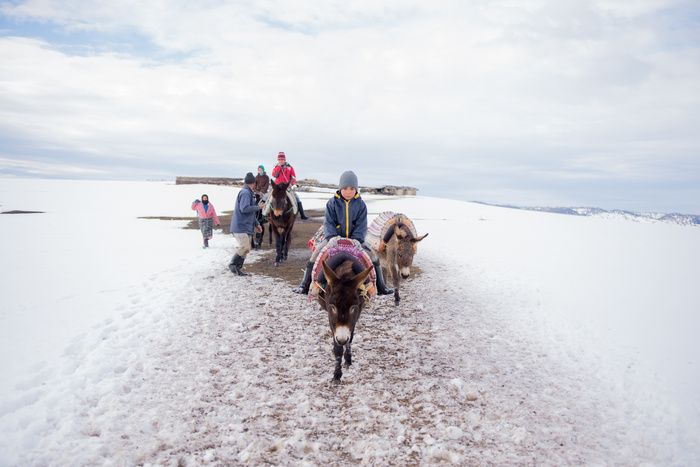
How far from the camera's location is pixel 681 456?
3.26 metres

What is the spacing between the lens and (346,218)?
19.2 feet

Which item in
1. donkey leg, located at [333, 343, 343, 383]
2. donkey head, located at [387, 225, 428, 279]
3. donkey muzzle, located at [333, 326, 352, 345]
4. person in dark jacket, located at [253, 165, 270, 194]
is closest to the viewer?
donkey muzzle, located at [333, 326, 352, 345]

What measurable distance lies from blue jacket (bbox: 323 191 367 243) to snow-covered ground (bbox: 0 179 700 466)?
1.83 m

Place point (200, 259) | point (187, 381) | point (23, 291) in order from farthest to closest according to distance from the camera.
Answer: point (200, 259) < point (23, 291) < point (187, 381)

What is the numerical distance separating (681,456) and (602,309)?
14.8 ft

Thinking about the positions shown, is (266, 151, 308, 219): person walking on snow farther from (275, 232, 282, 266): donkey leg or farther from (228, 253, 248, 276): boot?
(228, 253, 248, 276): boot

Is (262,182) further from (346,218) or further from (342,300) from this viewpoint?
(342,300)

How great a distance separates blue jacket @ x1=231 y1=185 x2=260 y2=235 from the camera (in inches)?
371

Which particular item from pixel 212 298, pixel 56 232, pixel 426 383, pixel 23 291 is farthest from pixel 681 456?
pixel 56 232

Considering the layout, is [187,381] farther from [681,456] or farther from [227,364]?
[681,456]

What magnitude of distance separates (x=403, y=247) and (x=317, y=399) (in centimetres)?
384

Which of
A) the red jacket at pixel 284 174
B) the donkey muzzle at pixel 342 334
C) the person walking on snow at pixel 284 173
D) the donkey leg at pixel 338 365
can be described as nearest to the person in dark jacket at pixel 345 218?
the donkey leg at pixel 338 365

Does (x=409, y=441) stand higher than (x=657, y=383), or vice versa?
(x=657, y=383)

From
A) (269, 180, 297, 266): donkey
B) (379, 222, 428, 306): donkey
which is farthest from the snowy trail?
(269, 180, 297, 266): donkey
